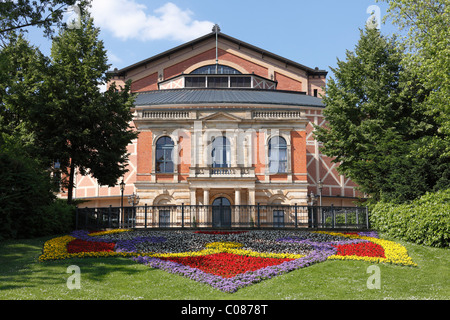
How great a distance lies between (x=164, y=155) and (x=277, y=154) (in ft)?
32.6

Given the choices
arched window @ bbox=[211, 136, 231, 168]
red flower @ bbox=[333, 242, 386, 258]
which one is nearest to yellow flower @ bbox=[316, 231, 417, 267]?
red flower @ bbox=[333, 242, 386, 258]

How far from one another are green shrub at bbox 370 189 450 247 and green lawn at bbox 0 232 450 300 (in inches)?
114

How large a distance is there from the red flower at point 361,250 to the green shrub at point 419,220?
81.0 inches

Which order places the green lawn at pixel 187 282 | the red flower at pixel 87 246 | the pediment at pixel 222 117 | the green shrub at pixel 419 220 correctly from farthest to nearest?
the pediment at pixel 222 117 → the green shrub at pixel 419 220 → the red flower at pixel 87 246 → the green lawn at pixel 187 282

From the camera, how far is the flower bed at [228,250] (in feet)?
44.1

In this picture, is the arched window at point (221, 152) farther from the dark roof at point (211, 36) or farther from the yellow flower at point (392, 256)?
the dark roof at point (211, 36)

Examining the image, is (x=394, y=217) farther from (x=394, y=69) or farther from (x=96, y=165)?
(x=96, y=165)

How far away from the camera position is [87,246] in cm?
1741

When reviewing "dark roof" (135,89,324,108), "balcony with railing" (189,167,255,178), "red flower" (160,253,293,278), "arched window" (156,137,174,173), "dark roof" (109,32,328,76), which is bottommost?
"red flower" (160,253,293,278)

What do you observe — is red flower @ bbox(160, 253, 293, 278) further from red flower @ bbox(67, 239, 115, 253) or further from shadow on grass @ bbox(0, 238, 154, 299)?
red flower @ bbox(67, 239, 115, 253)

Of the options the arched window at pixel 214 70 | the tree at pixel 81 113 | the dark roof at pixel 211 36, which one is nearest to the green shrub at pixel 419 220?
the tree at pixel 81 113

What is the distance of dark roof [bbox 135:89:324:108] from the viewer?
4548 cm
